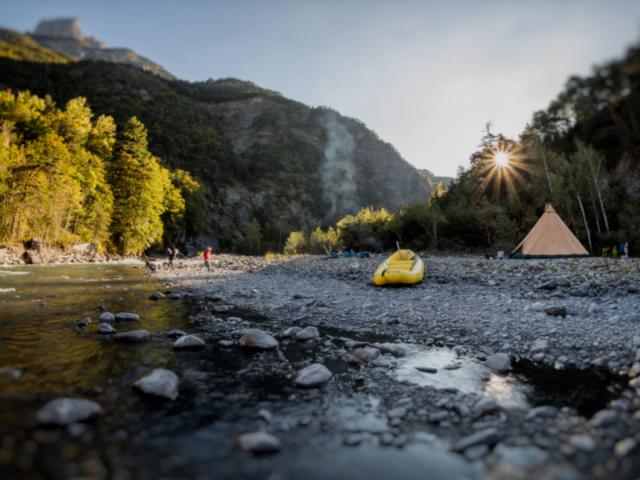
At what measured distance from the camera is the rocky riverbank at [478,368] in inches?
128

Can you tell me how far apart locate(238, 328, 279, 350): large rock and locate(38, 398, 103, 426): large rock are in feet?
9.64

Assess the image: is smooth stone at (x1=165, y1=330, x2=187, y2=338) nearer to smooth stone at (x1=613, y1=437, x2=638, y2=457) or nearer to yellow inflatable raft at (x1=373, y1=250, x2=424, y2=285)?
smooth stone at (x1=613, y1=437, x2=638, y2=457)

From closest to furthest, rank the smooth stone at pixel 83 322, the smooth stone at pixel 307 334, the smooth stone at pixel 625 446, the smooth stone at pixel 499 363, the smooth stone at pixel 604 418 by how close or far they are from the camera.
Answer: the smooth stone at pixel 625 446, the smooth stone at pixel 604 418, the smooth stone at pixel 499 363, the smooth stone at pixel 307 334, the smooth stone at pixel 83 322

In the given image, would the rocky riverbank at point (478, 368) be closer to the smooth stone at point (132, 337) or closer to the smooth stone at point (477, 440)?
the smooth stone at point (477, 440)

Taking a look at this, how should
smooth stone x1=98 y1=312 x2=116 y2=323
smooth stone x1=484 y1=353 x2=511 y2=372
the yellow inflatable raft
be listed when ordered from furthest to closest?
the yellow inflatable raft → smooth stone x1=98 y1=312 x2=116 y2=323 → smooth stone x1=484 y1=353 x2=511 y2=372

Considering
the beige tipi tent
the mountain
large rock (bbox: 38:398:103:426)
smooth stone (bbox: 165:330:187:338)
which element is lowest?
smooth stone (bbox: 165:330:187:338)

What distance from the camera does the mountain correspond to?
11206 cm

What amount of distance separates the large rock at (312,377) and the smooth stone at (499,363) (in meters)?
2.55

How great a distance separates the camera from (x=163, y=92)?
442ft

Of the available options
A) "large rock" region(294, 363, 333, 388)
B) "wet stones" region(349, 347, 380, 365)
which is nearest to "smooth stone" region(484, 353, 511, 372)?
"wet stones" region(349, 347, 380, 365)

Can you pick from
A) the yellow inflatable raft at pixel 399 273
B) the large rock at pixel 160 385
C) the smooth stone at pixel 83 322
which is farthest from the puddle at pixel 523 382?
the yellow inflatable raft at pixel 399 273

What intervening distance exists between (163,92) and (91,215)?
114187 millimetres

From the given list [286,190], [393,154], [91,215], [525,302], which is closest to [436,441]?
[525,302]

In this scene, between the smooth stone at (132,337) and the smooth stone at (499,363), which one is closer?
the smooth stone at (499,363)
